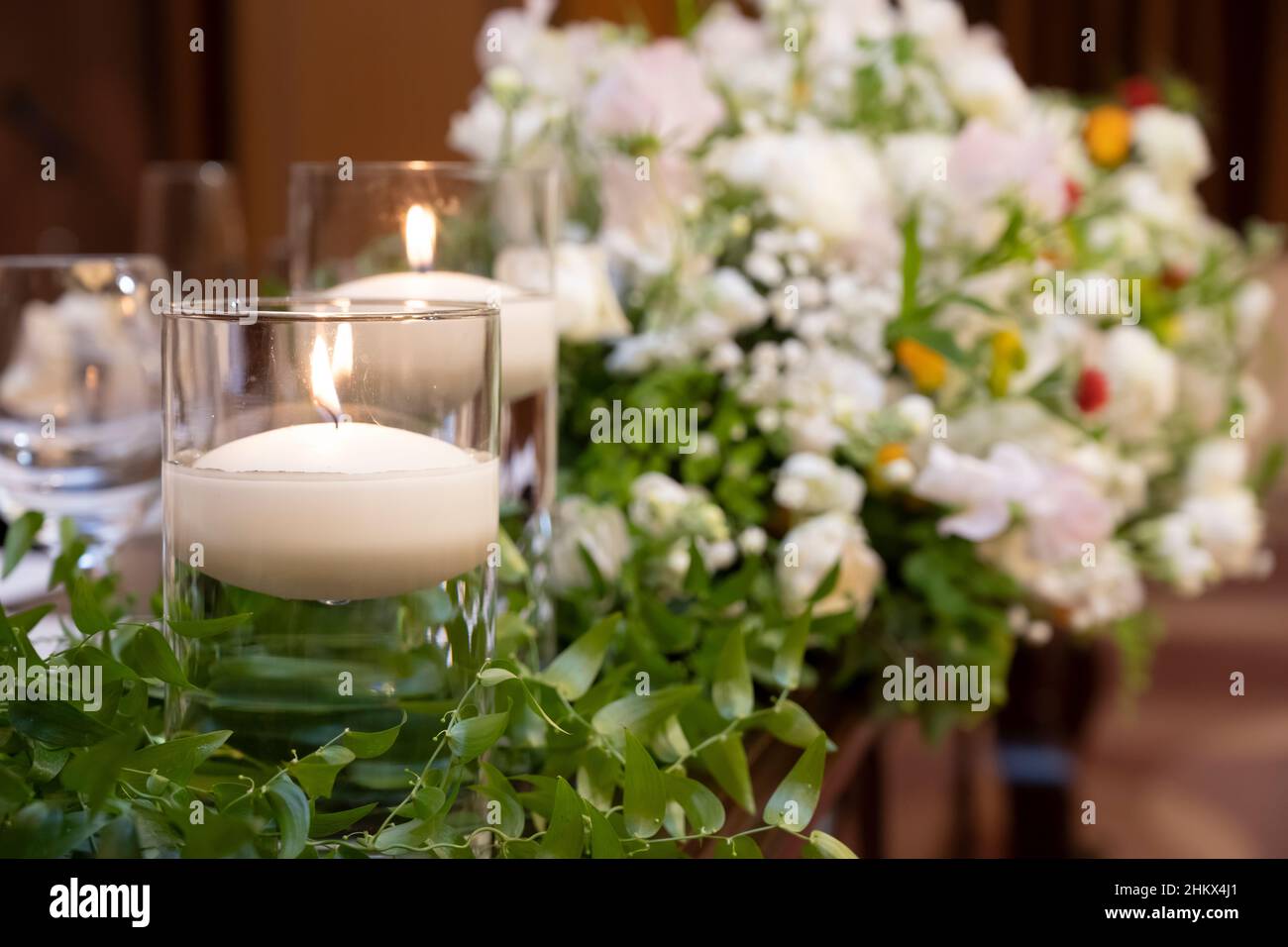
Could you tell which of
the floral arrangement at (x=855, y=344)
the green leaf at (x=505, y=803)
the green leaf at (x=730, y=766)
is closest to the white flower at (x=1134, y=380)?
the floral arrangement at (x=855, y=344)

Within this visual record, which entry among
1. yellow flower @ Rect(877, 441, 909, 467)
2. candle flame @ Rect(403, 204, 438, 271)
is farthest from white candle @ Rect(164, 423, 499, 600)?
yellow flower @ Rect(877, 441, 909, 467)

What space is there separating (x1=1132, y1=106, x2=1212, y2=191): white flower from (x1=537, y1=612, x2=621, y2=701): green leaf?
977 mm

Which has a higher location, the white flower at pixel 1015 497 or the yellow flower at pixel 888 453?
the yellow flower at pixel 888 453

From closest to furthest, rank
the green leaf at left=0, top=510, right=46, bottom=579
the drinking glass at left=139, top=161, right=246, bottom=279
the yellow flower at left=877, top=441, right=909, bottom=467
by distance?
the green leaf at left=0, top=510, right=46, bottom=579 → the yellow flower at left=877, top=441, right=909, bottom=467 → the drinking glass at left=139, top=161, right=246, bottom=279

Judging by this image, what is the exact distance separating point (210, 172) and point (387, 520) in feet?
4.36

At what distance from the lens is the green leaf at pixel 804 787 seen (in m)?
0.47

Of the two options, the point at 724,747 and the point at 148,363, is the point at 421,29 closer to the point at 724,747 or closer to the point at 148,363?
the point at 148,363

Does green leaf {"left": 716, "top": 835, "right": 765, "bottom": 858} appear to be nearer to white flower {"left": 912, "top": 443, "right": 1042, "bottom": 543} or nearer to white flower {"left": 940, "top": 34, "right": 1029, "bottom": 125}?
white flower {"left": 912, "top": 443, "right": 1042, "bottom": 543}

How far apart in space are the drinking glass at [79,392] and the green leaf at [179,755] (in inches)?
13.6

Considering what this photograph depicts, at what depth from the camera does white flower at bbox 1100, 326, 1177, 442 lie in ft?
3.30

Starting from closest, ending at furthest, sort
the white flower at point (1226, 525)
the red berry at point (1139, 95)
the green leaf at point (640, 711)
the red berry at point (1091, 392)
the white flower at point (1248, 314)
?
the green leaf at point (640, 711)
the red berry at point (1091, 392)
the white flower at point (1226, 525)
the white flower at point (1248, 314)
the red berry at point (1139, 95)

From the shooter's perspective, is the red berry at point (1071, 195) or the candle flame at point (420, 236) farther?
the red berry at point (1071, 195)

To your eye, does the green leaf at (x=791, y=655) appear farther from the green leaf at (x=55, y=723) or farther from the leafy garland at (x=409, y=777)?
the green leaf at (x=55, y=723)

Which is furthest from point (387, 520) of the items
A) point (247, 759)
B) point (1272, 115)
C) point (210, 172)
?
point (1272, 115)
